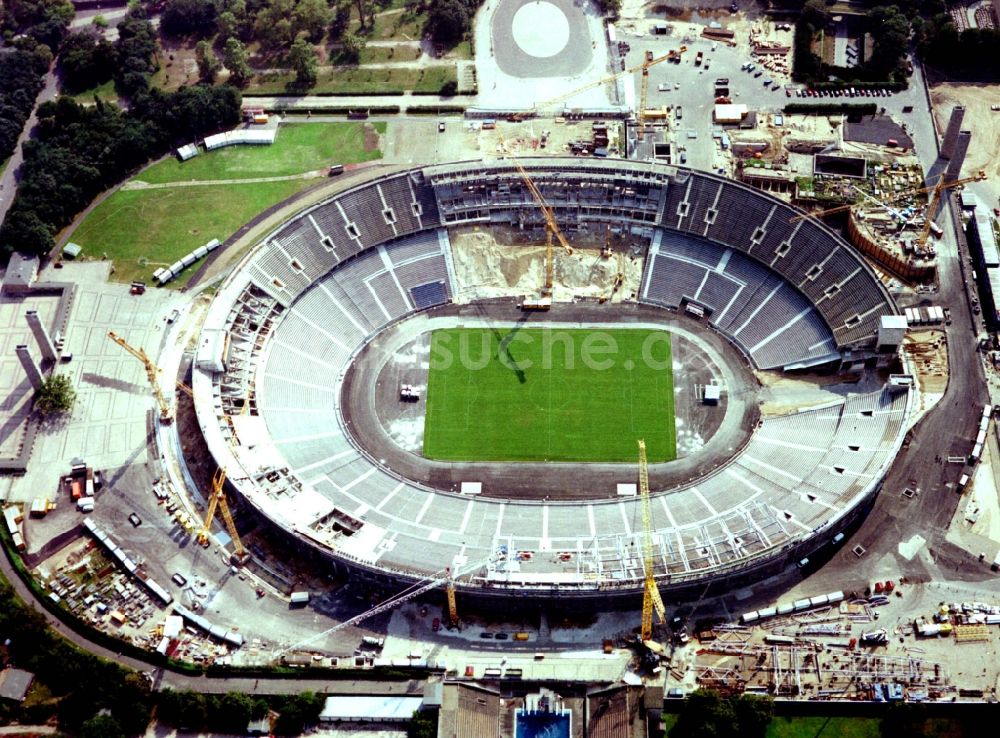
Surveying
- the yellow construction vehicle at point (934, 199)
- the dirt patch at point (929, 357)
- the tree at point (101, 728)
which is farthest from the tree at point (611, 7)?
the tree at point (101, 728)

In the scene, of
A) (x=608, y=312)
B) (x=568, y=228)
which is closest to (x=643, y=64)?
(x=568, y=228)

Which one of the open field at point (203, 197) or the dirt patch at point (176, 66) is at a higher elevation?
the dirt patch at point (176, 66)

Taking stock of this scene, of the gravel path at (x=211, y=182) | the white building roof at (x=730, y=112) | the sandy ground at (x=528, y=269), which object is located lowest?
the sandy ground at (x=528, y=269)

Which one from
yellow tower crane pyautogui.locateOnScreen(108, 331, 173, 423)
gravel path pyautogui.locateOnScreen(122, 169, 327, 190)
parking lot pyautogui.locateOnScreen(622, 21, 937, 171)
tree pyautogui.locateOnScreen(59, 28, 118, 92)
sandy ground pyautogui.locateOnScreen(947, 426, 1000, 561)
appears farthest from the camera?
tree pyautogui.locateOnScreen(59, 28, 118, 92)

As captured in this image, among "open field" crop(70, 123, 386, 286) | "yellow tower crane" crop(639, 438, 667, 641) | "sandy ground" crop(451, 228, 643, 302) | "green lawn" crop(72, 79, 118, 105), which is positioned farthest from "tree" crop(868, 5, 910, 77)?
"green lawn" crop(72, 79, 118, 105)

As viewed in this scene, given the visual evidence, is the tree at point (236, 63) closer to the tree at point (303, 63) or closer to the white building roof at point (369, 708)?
the tree at point (303, 63)

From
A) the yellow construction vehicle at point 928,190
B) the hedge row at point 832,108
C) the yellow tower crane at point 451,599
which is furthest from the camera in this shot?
the hedge row at point 832,108

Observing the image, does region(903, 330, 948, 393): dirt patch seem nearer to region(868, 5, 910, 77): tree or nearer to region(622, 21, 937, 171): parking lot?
region(622, 21, 937, 171): parking lot

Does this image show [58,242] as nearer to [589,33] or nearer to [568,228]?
[568,228]
